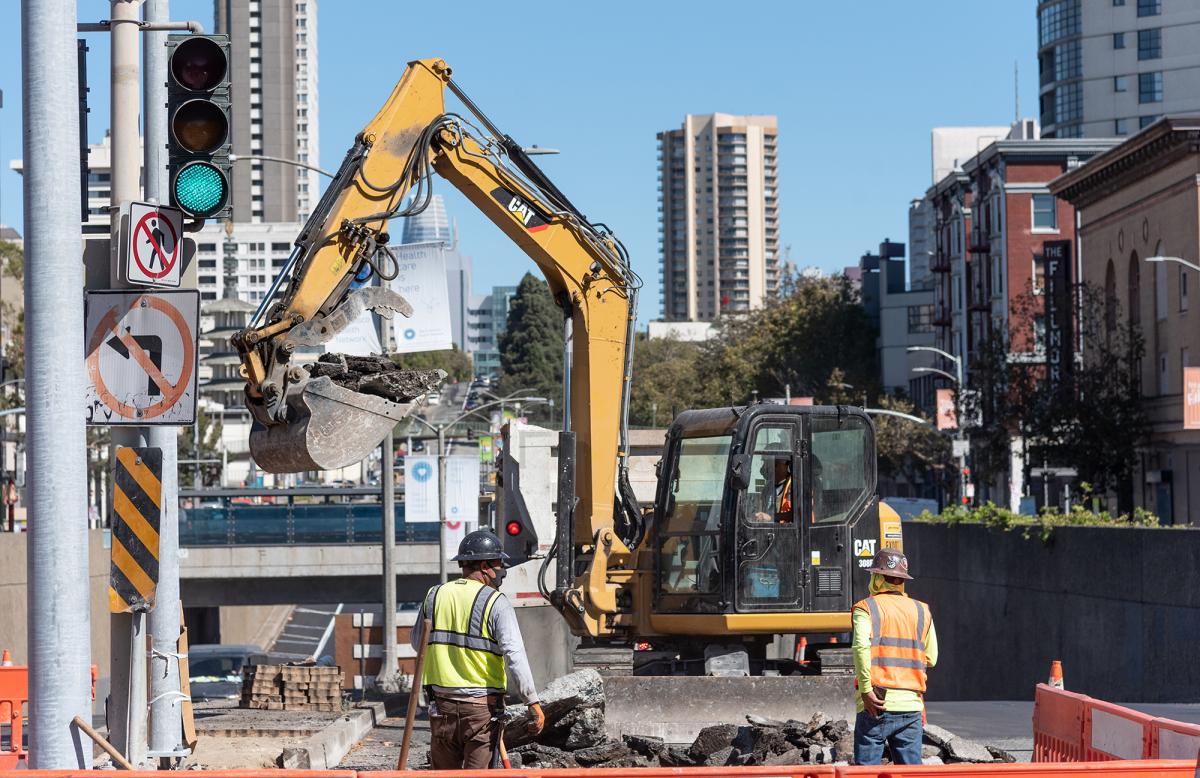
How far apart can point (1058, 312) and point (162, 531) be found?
2038 inches

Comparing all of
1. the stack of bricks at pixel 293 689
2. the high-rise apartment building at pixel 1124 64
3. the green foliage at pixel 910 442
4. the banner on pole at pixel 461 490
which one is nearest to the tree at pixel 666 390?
the green foliage at pixel 910 442

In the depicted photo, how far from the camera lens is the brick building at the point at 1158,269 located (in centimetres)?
5016

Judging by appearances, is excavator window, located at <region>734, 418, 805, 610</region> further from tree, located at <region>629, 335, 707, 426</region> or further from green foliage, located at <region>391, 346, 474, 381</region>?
green foliage, located at <region>391, 346, 474, 381</region>

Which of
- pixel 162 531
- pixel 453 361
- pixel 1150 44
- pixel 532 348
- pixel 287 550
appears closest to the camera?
pixel 162 531

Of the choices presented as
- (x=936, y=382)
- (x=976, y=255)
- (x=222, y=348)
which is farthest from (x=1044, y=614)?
(x=222, y=348)

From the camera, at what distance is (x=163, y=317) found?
10.1 m

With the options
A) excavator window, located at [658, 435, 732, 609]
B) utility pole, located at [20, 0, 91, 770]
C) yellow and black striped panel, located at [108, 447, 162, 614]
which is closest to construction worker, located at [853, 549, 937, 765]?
yellow and black striped panel, located at [108, 447, 162, 614]

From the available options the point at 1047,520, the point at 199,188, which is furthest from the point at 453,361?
the point at 199,188

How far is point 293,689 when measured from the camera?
2286 cm

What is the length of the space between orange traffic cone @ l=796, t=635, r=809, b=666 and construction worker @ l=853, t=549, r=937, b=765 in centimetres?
735

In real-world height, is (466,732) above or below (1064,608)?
above

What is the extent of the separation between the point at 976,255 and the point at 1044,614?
49.2 metres

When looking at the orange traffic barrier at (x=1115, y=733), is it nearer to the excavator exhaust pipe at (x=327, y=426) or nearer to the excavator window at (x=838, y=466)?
the excavator exhaust pipe at (x=327, y=426)

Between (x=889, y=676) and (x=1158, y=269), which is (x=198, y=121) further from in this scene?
(x=1158, y=269)
